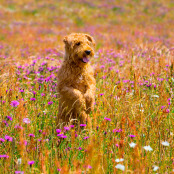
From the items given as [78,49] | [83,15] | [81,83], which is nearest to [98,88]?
[81,83]

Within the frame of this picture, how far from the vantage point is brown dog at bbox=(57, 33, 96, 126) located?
131 inches

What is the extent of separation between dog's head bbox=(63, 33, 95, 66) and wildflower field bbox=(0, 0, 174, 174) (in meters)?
0.57

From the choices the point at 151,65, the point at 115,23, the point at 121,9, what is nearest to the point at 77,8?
the point at 121,9

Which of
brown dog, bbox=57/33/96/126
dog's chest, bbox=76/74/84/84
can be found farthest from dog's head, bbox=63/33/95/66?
dog's chest, bbox=76/74/84/84

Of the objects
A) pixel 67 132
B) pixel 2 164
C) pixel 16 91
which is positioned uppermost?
pixel 16 91

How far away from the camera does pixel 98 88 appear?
176 inches

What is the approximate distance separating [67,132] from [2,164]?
77 centimetres

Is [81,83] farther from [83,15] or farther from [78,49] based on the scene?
[83,15]

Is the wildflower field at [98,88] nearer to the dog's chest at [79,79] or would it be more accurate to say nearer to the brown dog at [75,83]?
the brown dog at [75,83]

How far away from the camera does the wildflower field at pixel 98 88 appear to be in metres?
2.43

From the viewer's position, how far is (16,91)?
400cm

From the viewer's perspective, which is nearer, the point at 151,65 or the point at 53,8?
the point at 151,65

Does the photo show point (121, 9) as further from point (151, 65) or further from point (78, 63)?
point (78, 63)

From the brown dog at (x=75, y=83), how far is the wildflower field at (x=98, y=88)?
0.64 feet
